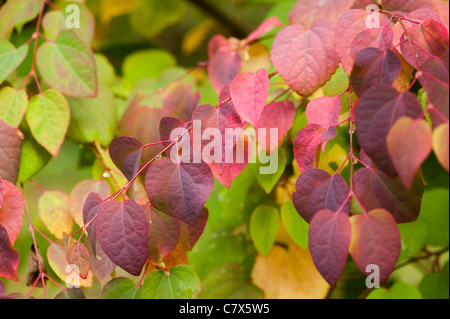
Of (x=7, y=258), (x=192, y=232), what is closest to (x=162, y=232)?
(x=192, y=232)

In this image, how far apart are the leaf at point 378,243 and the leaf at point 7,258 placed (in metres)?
0.33

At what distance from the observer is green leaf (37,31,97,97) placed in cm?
56

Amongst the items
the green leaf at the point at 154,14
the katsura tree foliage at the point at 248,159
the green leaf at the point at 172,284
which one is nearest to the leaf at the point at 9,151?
the katsura tree foliage at the point at 248,159

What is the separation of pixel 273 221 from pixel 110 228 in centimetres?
26

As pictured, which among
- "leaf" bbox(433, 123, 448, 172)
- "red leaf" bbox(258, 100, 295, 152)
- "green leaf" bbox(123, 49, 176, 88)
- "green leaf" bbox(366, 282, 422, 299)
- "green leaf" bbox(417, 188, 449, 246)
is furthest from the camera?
"green leaf" bbox(123, 49, 176, 88)

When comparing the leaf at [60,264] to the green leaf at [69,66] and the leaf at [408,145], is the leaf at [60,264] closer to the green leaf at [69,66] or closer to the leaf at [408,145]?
the green leaf at [69,66]

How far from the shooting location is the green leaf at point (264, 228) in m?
0.59

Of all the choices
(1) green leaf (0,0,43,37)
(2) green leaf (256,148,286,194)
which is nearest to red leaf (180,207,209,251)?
(2) green leaf (256,148,286,194)

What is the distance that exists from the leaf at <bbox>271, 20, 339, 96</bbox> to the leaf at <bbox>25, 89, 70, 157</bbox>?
0.95ft

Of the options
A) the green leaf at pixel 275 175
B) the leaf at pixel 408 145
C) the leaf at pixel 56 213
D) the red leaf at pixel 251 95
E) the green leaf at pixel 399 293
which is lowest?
the green leaf at pixel 399 293

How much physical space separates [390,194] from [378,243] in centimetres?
5

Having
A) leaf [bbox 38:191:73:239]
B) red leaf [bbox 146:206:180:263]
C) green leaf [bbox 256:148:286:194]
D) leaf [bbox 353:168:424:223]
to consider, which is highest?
leaf [bbox 353:168:424:223]

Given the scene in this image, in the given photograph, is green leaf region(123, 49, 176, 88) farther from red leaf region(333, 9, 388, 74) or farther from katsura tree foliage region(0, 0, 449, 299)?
red leaf region(333, 9, 388, 74)
